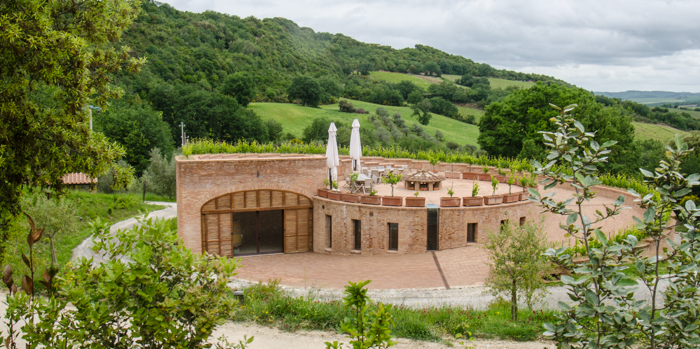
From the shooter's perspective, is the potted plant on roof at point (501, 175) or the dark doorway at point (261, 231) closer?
the dark doorway at point (261, 231)

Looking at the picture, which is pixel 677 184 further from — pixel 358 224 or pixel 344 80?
pixel 344 80

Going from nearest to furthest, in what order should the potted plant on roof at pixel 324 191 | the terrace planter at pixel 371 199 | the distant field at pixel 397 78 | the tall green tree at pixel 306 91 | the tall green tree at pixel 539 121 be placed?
the terrace planter at pixel 371 199 < the potted plant on roof at pixel 324 191 < the tall green tree at pixel 539 121 < the tall green tree at pixel 306 91 < the distant field at pixel 397 78

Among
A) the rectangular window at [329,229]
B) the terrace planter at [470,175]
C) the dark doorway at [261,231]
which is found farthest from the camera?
the terrace planter at [470,175]

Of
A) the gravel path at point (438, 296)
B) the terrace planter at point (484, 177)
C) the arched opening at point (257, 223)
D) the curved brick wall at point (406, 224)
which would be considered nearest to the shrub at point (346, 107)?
the terrace planter at point (484, 177)

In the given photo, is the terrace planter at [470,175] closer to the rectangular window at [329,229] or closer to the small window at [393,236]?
the small window at [393,236]

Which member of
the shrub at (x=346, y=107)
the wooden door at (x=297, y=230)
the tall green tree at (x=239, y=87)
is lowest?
the wooden door at (x=297, y=230)

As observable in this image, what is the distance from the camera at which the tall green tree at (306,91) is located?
78.8 meters

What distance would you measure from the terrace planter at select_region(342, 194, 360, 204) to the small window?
1.70 m

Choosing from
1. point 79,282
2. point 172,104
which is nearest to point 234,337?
point 79,282

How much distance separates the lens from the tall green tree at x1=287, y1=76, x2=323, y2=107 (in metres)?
78.8

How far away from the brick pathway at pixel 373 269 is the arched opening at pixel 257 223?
2.21 feet

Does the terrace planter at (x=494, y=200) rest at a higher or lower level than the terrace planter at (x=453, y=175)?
lower

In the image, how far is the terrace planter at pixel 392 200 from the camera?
1997cm

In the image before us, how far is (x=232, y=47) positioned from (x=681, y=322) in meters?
98.7
